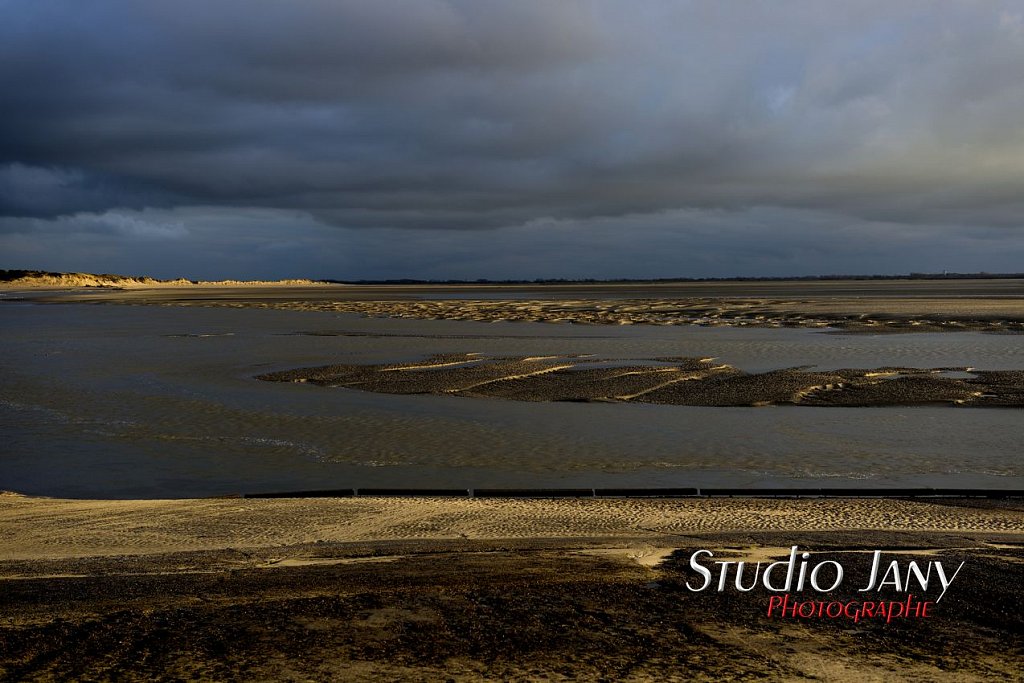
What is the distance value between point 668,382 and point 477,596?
16342 mm

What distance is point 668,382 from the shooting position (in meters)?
22.7

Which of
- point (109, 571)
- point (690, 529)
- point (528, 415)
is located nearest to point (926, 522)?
point (690, 529)

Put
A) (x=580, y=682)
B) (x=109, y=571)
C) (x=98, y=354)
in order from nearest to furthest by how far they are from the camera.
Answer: (x=580, y=682) < (x=109, y=571) < (x=98, y=354)

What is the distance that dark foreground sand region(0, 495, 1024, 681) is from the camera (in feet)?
19.0

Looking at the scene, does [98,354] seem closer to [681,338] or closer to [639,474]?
[681,338]

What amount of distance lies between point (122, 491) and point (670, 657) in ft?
31.0

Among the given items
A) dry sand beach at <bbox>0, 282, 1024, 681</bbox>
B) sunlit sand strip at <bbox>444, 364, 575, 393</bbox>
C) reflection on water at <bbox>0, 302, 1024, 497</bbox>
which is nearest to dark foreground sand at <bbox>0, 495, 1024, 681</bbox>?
dry sand beach at <bbox>0, 282, 1024, 681</bbox>

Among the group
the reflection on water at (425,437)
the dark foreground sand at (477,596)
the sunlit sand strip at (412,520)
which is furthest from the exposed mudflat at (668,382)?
the dark foreground sand at (477,596)

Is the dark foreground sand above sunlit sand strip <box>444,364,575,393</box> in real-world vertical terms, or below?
below

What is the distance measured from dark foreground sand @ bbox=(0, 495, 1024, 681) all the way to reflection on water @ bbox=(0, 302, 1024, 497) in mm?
2810

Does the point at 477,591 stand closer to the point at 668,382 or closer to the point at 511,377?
the point at 668,382

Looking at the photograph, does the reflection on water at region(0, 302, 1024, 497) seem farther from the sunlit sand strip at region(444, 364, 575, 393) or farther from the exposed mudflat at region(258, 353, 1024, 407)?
the sunlit sand strip at region(444, 364, 575, 393)

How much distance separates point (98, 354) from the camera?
32.2 metres

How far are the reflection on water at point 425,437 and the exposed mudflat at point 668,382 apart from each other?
1.12 meters
